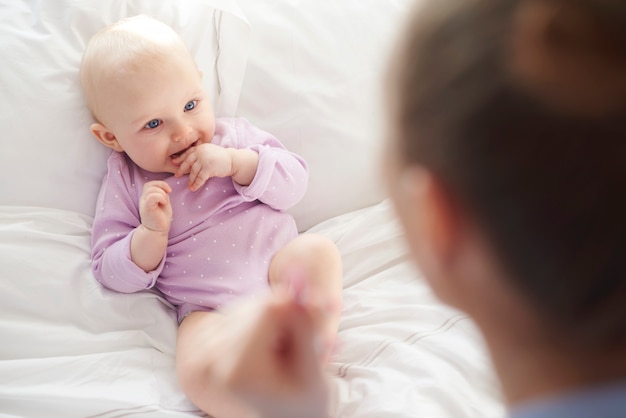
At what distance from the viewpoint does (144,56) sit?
126cm

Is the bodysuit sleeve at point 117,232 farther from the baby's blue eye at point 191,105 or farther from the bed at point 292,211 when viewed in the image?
the baby's blue eye at point 191,105

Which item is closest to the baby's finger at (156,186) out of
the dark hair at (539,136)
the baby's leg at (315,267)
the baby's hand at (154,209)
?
the baby's hand at (154,209)

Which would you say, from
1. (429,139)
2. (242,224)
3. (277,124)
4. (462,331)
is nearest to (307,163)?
(277,124)

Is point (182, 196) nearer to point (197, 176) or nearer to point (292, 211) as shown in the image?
point (197, 176)

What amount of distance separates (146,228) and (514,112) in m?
0.86

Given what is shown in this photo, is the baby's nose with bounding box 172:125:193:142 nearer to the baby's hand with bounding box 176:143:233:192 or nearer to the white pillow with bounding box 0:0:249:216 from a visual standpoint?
the baby's hand with bounding box 176:143:233:192

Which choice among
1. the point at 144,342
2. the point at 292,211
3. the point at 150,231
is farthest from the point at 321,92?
the point at 144,342

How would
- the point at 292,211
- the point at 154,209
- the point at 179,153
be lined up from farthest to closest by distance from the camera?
the point at 292,211 → the point at 179,153 → the point at 154,209

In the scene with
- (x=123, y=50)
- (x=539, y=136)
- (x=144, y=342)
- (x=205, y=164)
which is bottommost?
(x=144, y=342)

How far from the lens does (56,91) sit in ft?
4.41

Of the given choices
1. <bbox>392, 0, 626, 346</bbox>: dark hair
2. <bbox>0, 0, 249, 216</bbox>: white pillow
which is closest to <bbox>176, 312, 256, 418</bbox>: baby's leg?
<bbox>0, 0, 249, 216</bbox>: white pillow

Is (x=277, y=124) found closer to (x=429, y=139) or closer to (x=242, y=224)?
(x=242, y=224)

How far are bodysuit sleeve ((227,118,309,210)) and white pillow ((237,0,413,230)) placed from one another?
72 mm

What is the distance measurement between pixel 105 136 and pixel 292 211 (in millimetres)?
387
